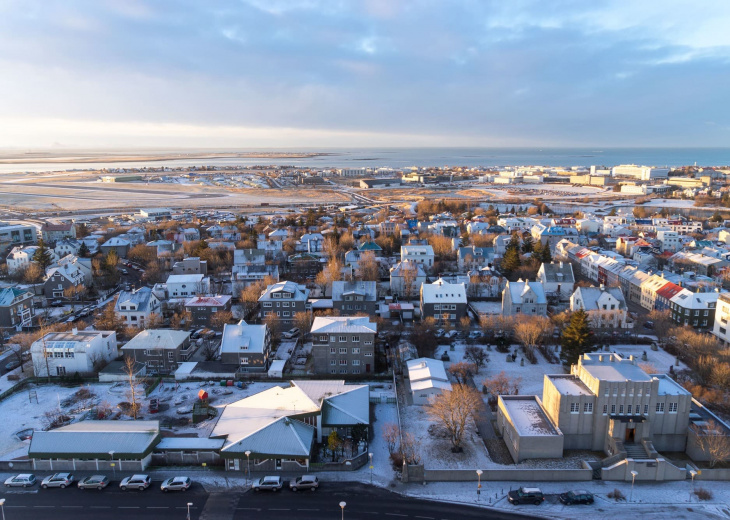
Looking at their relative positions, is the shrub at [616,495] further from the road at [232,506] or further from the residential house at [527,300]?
the residential house at [527,300]

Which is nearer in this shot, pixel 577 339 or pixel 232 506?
pixel 232 506

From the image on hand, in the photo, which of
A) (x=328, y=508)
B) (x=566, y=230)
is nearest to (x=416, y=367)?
(x=328, y=508)

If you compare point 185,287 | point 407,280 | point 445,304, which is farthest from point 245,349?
point 407,280

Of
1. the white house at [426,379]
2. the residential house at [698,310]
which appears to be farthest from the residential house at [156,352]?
the residential house at [698,310]

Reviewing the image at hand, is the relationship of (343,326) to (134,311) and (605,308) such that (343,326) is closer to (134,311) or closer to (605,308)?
(134,311)

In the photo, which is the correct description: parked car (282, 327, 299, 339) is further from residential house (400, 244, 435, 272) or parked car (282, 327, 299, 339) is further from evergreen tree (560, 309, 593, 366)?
residential house (400, 244, 435, 272)

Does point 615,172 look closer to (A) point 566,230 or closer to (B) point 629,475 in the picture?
(A) point 566,230
